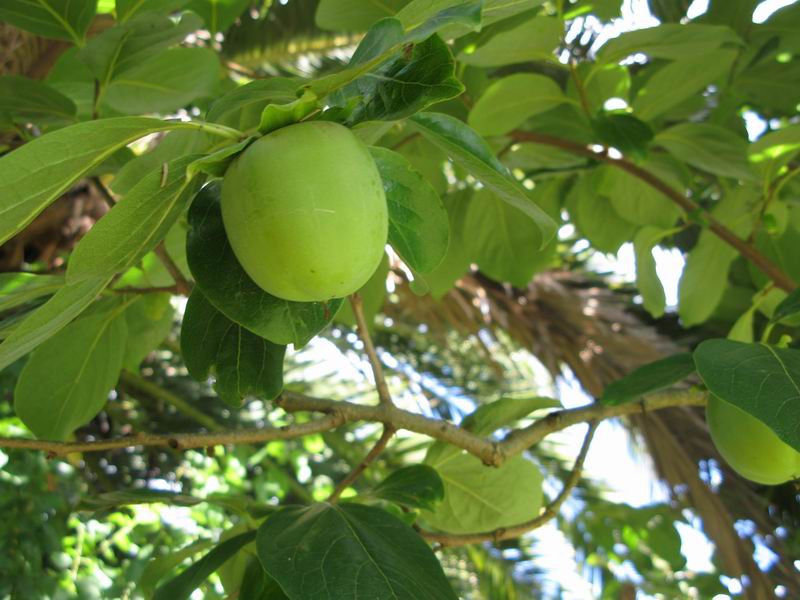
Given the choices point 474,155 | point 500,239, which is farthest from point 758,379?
point 500,239

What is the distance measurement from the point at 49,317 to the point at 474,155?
14.3 inches

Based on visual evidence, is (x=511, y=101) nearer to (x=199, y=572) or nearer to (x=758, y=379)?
(x=758, y=379)

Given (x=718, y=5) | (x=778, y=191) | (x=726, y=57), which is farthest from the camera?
(x=718, y=5)

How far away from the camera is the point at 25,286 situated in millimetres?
880

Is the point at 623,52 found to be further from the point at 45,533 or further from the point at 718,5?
the point at 45,533

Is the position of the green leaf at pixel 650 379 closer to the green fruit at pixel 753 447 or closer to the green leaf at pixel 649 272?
the green fruit at pixel 753 447

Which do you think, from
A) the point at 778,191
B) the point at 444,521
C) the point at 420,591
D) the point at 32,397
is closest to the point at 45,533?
the point at 32,397

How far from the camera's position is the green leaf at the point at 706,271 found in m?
1.59

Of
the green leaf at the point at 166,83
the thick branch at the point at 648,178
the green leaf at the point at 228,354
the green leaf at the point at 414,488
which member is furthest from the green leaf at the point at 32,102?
the thick branch at the point at 648,178

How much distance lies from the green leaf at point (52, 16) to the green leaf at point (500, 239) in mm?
749

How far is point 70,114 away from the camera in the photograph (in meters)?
1.10

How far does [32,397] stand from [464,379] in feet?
8.73

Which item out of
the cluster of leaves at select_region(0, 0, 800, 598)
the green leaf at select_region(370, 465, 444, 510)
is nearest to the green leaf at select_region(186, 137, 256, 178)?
the cluster of leaves at select_region(0, 0, 800, 598)

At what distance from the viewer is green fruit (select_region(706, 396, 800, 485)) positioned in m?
0.95
